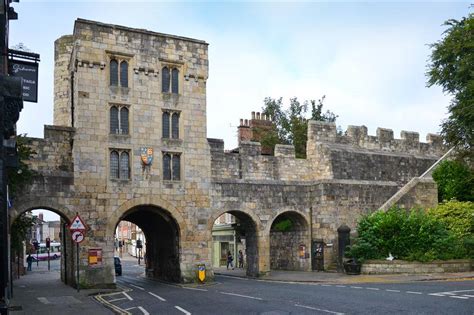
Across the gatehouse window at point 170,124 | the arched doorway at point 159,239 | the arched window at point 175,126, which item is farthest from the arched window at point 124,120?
the arched doorway at point 159,239

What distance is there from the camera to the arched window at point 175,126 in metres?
29.2

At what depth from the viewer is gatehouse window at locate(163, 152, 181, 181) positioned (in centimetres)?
2873

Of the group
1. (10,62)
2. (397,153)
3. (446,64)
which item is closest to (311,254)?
(397,153)

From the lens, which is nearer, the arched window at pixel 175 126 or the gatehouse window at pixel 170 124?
the gatehouse window at pixel 170 124

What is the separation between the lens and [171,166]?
2884 centimetres

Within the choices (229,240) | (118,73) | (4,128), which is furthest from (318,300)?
(229,240)

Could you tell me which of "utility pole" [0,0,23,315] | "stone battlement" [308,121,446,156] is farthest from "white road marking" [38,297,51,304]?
"stone battlement" [308,121,446,156]

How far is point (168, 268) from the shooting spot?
30.8m

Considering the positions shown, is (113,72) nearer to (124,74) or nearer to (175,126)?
(124,74)

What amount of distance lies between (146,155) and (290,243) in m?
11.0

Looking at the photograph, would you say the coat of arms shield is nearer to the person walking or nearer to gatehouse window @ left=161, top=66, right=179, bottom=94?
gatehouse window @ left=161, top=66, right=179, bottom=94

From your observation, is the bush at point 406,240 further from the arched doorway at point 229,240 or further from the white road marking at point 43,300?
the white road marking at point 43,300

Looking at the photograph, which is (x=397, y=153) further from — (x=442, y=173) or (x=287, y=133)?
(x=287, y=133)

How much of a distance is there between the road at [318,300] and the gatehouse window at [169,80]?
35.8ft
